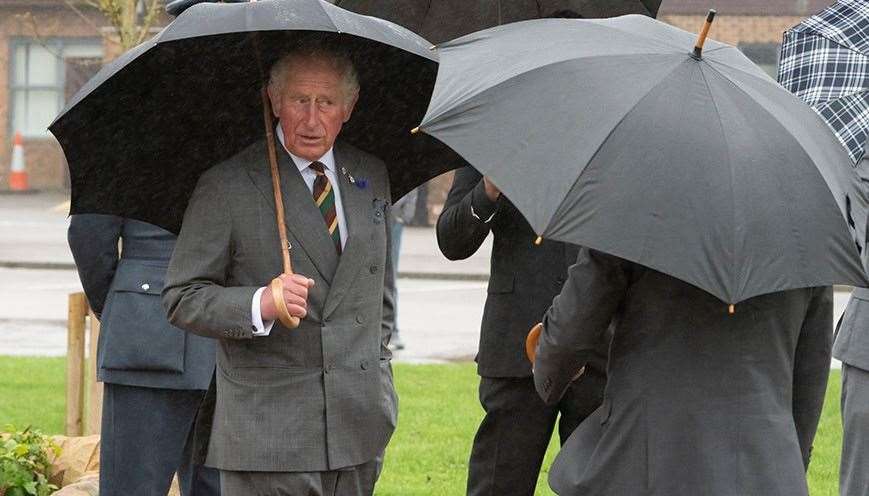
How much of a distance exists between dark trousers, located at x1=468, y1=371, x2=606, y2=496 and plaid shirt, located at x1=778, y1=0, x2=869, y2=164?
1.21 metres

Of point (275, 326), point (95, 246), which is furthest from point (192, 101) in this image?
point (95, 246)

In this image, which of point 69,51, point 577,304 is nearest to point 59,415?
point 577,304

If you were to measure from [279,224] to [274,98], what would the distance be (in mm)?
385

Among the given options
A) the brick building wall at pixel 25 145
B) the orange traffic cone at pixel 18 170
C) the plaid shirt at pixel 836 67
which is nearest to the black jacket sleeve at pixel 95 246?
the plaid shirt at pixel 836 67

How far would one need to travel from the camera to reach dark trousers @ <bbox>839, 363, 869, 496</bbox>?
4844 millimetres

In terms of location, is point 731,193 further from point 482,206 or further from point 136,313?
point 136,313

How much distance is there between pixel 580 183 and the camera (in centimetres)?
367

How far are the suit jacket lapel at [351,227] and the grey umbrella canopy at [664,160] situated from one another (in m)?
0.56

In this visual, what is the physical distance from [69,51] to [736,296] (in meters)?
36.2

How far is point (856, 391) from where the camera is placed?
4887mm

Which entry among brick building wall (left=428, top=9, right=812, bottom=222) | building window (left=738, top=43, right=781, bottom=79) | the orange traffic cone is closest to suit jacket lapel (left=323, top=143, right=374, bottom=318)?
brick building wall (left=428, top=9, right=812, bottom=222)

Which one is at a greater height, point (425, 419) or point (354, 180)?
point (354, 180)

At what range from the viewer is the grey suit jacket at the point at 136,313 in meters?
5.34

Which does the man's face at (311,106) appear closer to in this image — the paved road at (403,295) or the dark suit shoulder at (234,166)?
the dark suit shoulder at (234,166)
